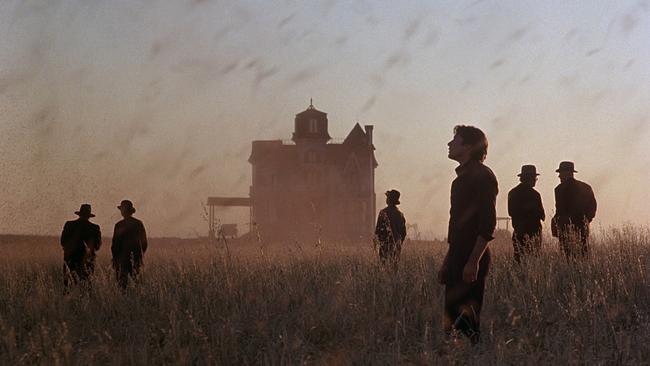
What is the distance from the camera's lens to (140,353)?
6590 millimetres

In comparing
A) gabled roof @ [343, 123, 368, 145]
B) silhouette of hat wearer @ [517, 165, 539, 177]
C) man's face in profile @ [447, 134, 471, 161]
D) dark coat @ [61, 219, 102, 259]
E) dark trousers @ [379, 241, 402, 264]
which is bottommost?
dark trousers @ [379, 241, 402, 264]

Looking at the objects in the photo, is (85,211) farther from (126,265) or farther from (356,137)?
(356,137)

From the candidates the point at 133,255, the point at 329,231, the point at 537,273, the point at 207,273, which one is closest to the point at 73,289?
the point at 133,255

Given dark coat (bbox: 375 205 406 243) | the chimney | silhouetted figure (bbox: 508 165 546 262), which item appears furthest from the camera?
the chimney

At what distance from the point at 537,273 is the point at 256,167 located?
122 ft

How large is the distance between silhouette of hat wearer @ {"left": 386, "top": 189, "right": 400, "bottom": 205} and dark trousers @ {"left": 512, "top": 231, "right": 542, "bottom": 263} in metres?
2.05

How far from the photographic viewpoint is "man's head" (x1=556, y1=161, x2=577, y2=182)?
11312 mm

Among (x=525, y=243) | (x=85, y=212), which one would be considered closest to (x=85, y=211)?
(x=85, y=212)

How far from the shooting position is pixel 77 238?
11.3m

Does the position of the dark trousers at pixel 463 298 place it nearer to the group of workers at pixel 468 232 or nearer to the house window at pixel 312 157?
the group of workers at pixel 468 232

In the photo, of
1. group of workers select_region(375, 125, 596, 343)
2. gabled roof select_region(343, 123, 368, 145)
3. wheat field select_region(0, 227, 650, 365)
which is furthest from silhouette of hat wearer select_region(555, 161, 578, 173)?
gabled roof select_region(343, 123, 368, 145)

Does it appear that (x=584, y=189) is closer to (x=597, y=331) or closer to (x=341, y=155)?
(x=597, y=331)

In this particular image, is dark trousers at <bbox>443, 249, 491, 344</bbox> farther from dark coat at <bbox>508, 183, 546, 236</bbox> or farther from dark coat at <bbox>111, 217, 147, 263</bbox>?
dark coat at <bbox>111, 217, 147, 263</bbox>

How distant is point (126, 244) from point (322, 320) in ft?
14.7
